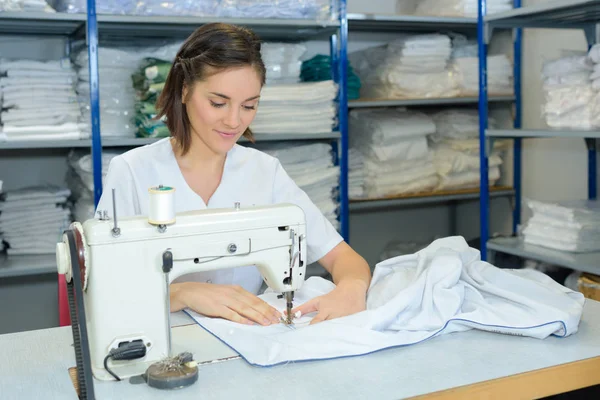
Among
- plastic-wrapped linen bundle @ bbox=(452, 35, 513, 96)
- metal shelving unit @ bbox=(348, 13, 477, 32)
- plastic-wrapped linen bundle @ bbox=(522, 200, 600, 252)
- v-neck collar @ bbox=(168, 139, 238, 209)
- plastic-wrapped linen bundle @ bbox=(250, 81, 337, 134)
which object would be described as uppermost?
metal shelving unit @ bbox=(348, 13, 477, 32)

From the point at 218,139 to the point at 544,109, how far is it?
1.61 metres

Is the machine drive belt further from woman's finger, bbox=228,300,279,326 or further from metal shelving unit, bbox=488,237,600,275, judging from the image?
metal shelving unit, bbox=488,237,600,275

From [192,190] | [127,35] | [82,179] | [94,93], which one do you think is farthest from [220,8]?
[192,190]

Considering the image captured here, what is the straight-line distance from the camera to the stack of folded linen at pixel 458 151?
11.8 feet

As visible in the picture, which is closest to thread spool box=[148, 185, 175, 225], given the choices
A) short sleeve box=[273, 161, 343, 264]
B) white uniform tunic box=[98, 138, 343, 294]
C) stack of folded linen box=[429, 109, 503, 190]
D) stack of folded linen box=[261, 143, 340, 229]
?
white uniform tunic box=[98, 138, 343, 294]

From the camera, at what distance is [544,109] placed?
9.36 ft

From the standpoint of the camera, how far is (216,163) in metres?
1.89

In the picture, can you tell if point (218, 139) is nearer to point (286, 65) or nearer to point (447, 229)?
point (286, 65)

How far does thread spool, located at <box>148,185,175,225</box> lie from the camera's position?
1.18 metres

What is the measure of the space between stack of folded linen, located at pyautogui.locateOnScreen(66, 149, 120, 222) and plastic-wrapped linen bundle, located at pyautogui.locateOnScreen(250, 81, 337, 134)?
25.4 inches

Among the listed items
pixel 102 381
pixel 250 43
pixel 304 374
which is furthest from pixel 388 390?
pixel 250 43

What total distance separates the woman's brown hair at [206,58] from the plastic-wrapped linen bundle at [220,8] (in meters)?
1.12

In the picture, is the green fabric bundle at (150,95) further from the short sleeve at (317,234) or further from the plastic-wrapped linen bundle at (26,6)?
the short sleeve at (317,234)

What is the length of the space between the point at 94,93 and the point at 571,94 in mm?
1776
